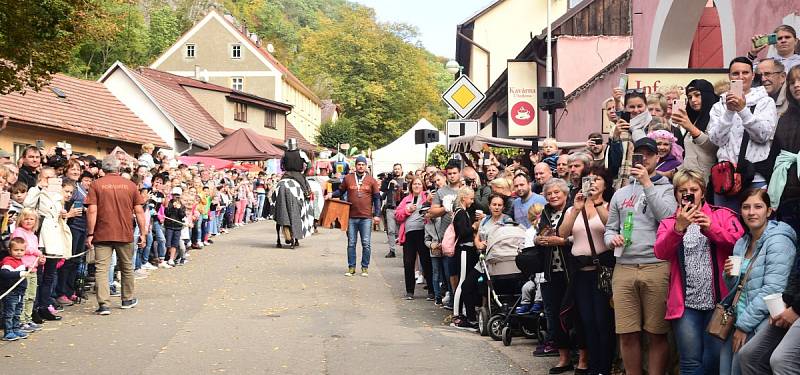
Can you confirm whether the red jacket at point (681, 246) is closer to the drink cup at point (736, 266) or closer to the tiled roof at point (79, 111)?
the drink cup at point (736, 266)

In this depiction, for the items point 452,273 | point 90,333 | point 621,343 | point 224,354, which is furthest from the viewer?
point 452,273

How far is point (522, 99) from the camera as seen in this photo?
2533cm

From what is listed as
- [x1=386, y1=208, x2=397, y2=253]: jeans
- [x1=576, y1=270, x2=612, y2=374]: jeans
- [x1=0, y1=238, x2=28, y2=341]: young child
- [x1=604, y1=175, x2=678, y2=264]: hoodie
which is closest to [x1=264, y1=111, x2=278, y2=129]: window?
[x1=386, y1=208, x2=397, y2=253]: jeans

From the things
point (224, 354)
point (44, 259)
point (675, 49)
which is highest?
point (675, 49)

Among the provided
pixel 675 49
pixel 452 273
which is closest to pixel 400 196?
pixel 675 49

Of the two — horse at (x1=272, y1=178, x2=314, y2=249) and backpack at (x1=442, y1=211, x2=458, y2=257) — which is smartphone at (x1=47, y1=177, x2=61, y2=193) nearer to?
backpack at (x1=442, y1=211, x2=458, y2=257)

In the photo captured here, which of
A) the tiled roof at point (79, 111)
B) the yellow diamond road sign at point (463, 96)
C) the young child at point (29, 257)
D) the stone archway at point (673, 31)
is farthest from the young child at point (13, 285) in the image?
the tiled roof at point (79, 111)

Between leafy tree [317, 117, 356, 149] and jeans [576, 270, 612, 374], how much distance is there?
78.5 m

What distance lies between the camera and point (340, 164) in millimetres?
39969

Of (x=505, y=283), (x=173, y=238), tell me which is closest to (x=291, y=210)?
(x=173, y=238)

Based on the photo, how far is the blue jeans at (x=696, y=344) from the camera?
274 inches

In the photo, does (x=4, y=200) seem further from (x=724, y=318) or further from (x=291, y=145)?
(x=291, y=145)

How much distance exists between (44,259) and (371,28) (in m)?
85.1

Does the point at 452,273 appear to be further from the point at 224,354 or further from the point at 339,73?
the point at 339,73
